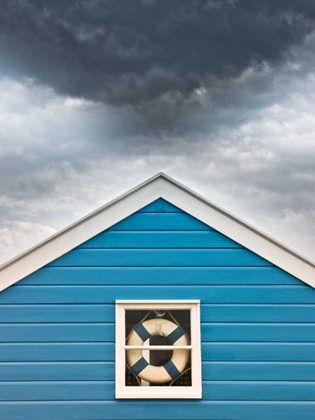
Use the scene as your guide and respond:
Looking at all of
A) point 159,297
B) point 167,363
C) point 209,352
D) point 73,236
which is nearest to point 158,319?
point 159,297

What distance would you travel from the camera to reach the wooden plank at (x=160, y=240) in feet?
19.1

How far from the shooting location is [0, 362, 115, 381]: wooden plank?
5.64m

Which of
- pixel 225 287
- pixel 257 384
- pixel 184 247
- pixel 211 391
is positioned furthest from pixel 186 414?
pixel 184 247

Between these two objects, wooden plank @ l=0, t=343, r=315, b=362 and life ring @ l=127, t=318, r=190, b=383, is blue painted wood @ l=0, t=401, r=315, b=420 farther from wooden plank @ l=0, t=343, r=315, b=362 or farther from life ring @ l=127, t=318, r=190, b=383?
wooden plank @ l=0, t=343, r=315, b=362

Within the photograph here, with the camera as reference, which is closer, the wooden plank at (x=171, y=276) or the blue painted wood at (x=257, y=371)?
the blue painted wood at (x=257, y=371)

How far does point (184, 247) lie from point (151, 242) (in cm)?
36

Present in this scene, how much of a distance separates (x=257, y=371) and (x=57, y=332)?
2.14 meters

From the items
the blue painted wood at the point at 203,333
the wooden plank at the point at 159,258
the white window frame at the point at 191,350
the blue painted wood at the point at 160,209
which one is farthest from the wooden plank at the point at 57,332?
the blue painted wood at the point at 160,209

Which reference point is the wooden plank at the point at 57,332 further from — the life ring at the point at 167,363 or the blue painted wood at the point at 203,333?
the life ring at the point at 167,363

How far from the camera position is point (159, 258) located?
5.81 m

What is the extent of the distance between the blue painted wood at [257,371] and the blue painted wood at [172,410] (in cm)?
25

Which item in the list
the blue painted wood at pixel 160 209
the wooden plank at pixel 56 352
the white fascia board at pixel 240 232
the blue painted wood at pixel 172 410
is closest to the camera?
the blue painted wood at pixel 172 410

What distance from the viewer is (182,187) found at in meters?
5.88

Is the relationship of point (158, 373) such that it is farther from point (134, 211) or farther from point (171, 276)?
point (134, 211)
